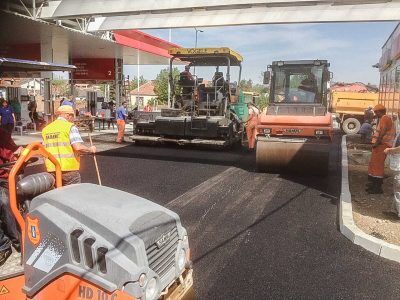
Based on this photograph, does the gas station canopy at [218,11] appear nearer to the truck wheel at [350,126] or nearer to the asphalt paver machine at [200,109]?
the asphalt paver machine at [200,109]

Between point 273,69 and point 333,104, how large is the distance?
38.5 feet

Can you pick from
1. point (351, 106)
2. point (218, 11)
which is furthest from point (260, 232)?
point (351, 106)

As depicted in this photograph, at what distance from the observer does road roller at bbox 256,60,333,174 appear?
9.27 metres

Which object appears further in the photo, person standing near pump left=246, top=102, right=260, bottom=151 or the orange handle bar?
person standing near pump left=246, top=102, right=260, bottom=151

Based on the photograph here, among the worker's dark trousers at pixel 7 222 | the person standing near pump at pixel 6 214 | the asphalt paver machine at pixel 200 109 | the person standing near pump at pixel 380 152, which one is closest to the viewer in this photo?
the person standing near pump at pixel 6 214

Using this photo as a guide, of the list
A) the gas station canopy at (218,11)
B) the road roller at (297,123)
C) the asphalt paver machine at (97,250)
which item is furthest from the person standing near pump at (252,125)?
the asphalt paver machine at (97,250)

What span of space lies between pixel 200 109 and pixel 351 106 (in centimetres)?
1108

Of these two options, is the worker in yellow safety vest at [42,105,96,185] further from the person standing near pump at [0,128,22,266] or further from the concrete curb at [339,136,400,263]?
the concrete curb at [339,136,400,263]

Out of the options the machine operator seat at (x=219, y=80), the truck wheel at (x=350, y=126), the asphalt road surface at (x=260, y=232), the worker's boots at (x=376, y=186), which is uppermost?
the machine operator seat at (x=219, y=80)

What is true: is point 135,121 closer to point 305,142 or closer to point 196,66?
point 196,66

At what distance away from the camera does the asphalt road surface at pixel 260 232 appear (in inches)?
163

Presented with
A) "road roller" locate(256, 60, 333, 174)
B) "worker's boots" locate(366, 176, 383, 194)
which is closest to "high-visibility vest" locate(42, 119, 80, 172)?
"road roller" locate(256, 60, 333, 174)

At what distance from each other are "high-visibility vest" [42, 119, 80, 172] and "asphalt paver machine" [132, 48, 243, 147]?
325 inches

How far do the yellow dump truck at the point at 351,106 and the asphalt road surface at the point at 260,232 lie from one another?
1208 cm
